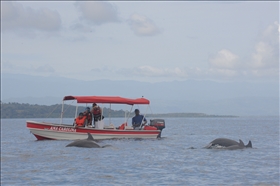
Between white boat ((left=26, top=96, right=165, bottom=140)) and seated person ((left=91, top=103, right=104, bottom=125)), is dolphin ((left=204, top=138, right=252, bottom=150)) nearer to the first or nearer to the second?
white boat ((left=26, top=96, right=165, bottom=140))

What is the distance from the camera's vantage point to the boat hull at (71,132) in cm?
4131

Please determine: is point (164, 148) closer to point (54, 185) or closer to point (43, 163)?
point (43, 163)

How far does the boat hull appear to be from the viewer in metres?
41.3

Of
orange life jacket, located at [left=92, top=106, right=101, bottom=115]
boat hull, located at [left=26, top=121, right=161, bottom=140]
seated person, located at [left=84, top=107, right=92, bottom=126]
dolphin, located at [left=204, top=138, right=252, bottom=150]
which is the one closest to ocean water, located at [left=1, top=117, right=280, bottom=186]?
dolphin, located at [left=204, top=138, right=252, bottom=150]

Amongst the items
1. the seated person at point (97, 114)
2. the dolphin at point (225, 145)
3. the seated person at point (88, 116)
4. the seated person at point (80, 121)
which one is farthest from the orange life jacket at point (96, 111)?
the dolphin at point (225, 145)

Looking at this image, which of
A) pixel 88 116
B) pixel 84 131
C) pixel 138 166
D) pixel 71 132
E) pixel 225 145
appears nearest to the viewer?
pixel 138 166

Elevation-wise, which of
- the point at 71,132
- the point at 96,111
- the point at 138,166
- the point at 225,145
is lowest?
the point at 138,166

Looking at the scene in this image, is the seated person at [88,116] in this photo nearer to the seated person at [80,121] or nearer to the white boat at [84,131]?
the seated person at [80,121]

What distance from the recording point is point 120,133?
138 ft

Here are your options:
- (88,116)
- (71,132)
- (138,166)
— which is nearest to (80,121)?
(88,116)

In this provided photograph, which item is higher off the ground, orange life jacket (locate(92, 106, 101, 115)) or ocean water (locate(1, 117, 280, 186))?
orange life jacket (locate(92, 106, 101, 115))

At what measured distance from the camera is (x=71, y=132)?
4134 centimetres

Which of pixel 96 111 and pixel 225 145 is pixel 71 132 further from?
pixel 225 145

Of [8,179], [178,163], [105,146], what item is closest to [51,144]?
[105,146]
